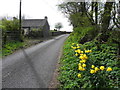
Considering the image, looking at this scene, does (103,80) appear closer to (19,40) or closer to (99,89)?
(99,89)

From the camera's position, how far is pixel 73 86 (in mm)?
3406

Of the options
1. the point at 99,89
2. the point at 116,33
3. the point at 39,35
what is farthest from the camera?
the point at 39,35

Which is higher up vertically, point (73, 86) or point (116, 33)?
point (116, 33)

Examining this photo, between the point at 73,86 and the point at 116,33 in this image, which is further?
the point at 116,33

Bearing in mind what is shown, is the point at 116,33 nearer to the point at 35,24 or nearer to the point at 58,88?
the point at 58,88

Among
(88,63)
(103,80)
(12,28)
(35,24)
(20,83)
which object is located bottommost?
(20,83)

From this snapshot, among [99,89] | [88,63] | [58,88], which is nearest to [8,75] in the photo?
[58,88]

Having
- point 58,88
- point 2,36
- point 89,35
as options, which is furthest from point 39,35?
point 58,88

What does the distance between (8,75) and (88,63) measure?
10.4 feet

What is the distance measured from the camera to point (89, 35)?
958 centimetres

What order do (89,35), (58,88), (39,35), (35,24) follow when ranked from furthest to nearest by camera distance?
(35,24), (39,35), (89,35), (58,88)

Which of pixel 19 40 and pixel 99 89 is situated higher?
pixel 19 40

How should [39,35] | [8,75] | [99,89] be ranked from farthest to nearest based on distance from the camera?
[39,35], [8,75], [99,89]

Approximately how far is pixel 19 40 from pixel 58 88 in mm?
12182
